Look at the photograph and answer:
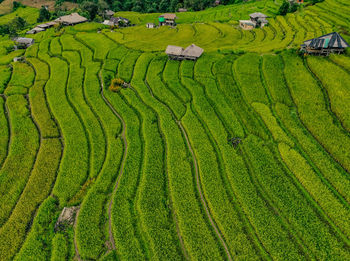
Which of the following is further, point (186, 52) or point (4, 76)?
point (186, 52)

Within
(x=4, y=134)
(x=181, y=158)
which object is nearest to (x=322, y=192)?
(x=181, y=158)

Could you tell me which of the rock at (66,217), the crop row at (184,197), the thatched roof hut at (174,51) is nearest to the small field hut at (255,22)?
the thatched roof hut at (174,51)

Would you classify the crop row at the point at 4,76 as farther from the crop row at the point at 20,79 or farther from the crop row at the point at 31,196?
the crop row at the point at 31,196

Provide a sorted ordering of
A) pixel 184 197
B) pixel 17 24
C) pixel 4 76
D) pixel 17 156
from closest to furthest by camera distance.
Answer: pixel 184 197 < pixel 17 156 < pixel 4 76 < pixel 17 24

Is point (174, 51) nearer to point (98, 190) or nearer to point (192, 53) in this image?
point (192, 53)

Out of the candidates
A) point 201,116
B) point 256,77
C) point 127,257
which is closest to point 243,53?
point 256,77

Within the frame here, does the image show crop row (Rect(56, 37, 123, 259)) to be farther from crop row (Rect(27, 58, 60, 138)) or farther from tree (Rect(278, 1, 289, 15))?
tree (Rect(278, 1, 289, 15))

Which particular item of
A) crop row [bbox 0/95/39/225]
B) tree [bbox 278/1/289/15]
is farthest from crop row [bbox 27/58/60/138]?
tree [bbox 278/1/289/15]
